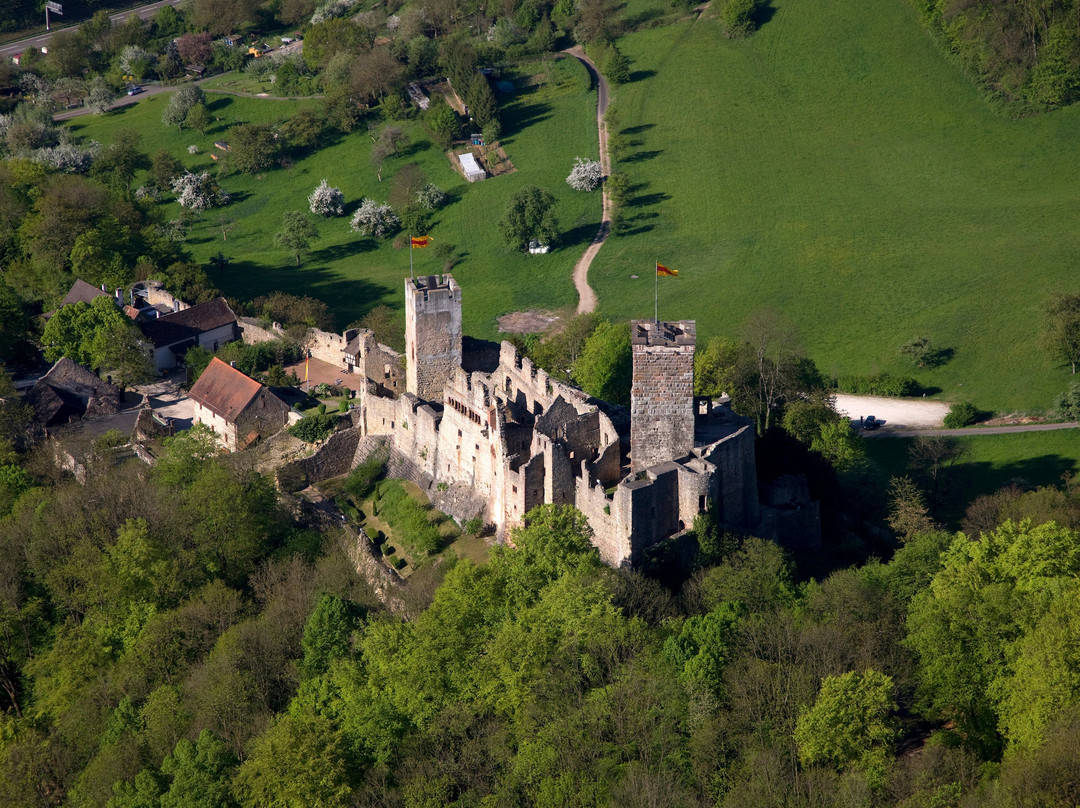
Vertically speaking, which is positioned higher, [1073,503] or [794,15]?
[794,15]

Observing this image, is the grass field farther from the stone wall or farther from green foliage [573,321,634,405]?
the stone wall

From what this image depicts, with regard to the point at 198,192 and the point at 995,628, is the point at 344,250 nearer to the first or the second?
the point at 198,192

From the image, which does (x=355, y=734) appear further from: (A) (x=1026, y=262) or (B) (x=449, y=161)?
(B) (x=449, y=161)

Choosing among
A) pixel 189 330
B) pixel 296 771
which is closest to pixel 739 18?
pixel 189 330

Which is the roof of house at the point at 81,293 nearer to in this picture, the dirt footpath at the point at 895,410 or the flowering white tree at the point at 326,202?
the flowering white tree at the point at 326,202

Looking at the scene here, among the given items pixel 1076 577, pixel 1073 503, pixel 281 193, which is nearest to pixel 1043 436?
pixel 1073 503
